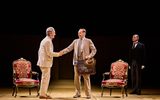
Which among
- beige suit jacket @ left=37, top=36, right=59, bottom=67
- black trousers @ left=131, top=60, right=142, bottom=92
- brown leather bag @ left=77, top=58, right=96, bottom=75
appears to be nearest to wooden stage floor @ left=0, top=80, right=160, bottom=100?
black trousers @ left=131, top=60, right=142, bottom=92

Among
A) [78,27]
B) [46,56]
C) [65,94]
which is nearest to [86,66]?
[46,56]

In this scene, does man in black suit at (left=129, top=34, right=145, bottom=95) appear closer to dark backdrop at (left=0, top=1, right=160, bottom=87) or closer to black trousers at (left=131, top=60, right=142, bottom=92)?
black trousers at (left=131, top=60, right=142, bottom=92)

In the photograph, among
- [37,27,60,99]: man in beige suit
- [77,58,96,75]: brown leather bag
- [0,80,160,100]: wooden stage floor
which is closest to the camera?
[37,27,60,99]: man in beige suit

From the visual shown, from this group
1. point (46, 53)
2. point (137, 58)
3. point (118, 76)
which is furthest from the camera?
point (137, 58)

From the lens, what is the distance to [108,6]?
53.4 feet

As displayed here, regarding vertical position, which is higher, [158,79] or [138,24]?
[138,24]

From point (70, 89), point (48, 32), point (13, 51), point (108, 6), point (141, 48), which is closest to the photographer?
point (48, 32)

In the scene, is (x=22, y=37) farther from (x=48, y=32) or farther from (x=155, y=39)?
(x=48, y=32)

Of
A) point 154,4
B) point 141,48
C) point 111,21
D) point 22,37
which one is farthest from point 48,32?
point 154,4

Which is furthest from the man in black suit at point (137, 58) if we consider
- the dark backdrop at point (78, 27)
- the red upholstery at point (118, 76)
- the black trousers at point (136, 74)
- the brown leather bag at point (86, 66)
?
the dark backdrop at point (78, 27)

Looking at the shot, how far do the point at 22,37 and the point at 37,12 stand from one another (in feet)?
4.67

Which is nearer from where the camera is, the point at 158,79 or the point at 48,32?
the point at 48,32

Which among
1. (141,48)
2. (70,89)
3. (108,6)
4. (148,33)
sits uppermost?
(108,6)

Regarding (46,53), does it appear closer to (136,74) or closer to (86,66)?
(86,66)
